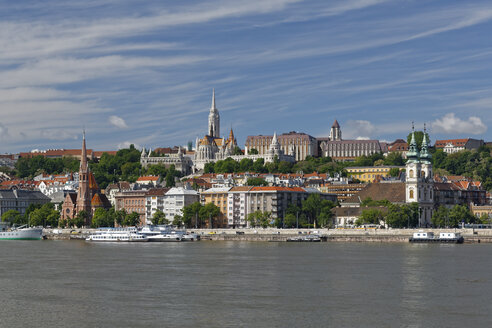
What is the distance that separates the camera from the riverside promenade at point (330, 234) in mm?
83188

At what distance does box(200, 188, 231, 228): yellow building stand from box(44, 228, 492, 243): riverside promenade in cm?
964

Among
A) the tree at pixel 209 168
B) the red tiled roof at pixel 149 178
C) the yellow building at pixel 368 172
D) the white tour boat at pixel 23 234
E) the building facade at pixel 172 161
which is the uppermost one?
the building facade at pixel 172 161

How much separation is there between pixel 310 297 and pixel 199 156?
14695 centimetres

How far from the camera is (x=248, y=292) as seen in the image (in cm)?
3575

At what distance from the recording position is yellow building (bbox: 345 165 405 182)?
147337 mm

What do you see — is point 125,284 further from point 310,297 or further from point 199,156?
point 199,156

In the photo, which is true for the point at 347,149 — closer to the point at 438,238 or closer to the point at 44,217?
the point at 44,217

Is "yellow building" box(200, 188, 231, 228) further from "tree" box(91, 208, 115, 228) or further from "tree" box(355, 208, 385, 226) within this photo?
"tree" box(355, 208, 385, 226)

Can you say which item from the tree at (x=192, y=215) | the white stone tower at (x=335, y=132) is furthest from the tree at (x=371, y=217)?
the white stone tower at (x=335, y=132)

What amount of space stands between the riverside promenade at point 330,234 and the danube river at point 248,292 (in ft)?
93.3

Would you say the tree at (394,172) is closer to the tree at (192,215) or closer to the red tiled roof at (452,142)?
the red tiled roof at (452,142)

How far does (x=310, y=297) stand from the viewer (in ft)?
112

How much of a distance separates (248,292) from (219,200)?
7770cm

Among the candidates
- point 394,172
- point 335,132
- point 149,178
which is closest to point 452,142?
point 335,132
